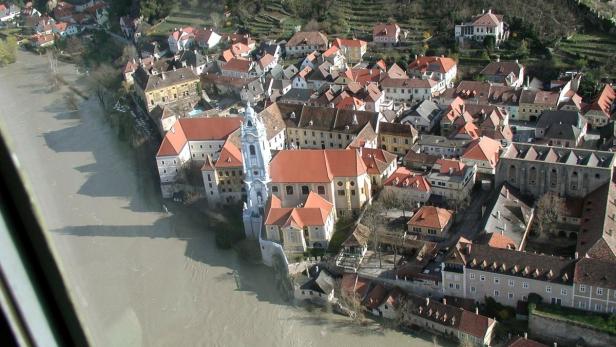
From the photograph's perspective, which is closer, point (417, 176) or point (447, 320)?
point (447, 320)

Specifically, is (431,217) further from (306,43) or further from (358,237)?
(306,43)

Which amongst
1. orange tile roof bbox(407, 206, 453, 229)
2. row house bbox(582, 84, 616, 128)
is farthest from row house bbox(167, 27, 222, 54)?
orange tile roof bbox(407, 206, 453, 229)

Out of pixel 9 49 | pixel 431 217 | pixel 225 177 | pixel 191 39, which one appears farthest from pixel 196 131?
pixel 191 39

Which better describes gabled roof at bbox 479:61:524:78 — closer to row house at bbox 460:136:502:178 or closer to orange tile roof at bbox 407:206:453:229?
row house at bbox 460:136:502:178

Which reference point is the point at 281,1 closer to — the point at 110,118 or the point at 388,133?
the point at 110,118

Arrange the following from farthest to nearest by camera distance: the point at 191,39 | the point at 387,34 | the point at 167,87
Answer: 1. the point at 191,39
2. the point at 387,34
3. the point at 167,87

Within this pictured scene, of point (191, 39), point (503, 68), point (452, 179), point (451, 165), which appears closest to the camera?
point (452, 179)
